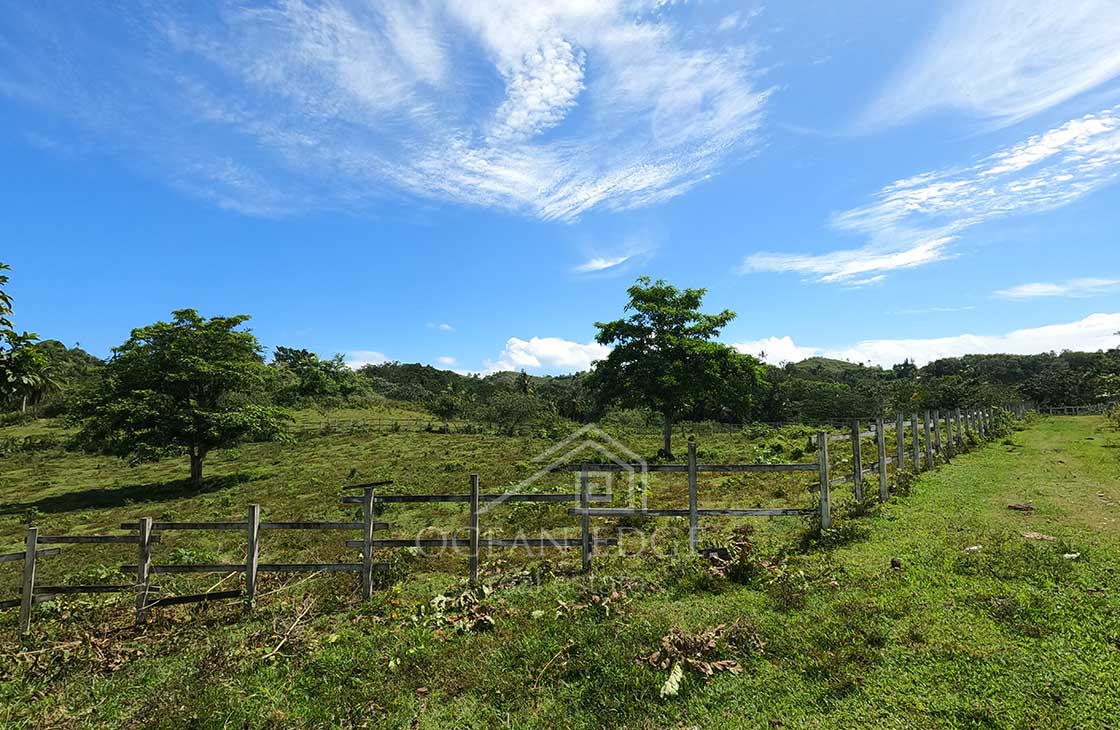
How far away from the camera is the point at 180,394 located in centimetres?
2414

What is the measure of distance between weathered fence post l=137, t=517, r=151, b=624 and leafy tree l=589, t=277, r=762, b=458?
70.0ft

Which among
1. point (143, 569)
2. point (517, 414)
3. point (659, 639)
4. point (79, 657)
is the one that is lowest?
point (79, 657)

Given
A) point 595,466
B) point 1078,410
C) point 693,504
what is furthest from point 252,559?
point 1078,410

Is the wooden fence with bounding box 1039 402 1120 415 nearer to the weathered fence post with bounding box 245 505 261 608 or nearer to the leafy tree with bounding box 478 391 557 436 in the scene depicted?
the leafy tree with bounding box 478 391 557 436

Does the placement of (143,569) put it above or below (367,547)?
below

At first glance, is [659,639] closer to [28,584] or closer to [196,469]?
[28,584]

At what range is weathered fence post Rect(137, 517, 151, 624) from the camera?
7.82 meters

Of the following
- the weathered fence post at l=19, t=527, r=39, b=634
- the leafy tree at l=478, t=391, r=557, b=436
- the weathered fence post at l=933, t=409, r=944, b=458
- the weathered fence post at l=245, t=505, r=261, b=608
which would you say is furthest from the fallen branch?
the leafy tree at l=478, t=391, r=557, b=436

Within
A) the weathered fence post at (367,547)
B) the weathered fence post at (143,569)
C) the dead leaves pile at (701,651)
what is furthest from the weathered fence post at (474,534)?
the weathered fence post at (143,569)

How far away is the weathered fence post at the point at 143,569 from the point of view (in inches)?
308

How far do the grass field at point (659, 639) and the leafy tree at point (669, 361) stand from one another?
49.7 feet

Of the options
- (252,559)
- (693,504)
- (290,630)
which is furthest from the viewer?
(693,504)

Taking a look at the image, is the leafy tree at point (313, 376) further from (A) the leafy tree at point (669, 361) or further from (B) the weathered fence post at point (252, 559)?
(B) the weathered fence post at point (252, 559)

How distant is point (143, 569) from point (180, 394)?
A: 19.8m
